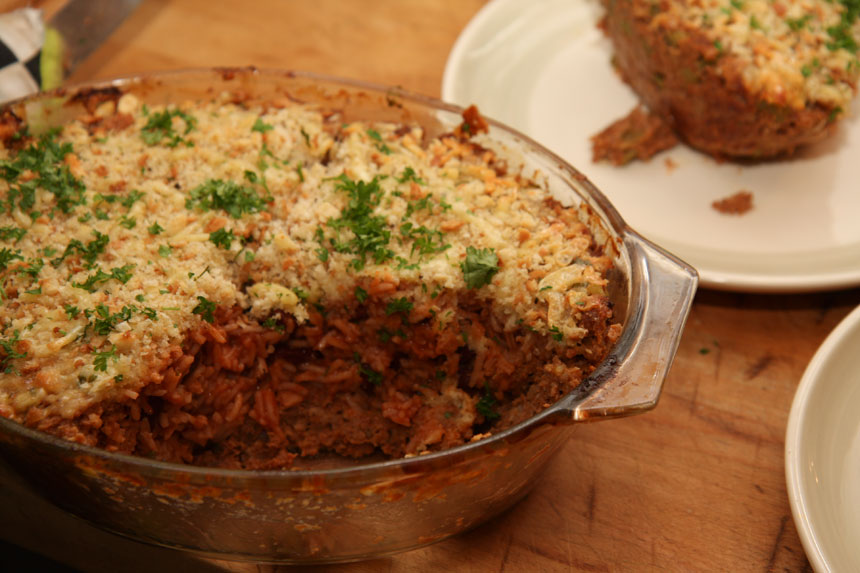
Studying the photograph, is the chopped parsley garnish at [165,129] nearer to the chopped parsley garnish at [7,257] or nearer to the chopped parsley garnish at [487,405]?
the chopped parsley garnish at [7,257]

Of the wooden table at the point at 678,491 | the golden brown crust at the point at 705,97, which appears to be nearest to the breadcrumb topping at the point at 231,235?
the wooden table at the point at 678,491

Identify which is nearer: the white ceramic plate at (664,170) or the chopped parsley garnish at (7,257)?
the chopped parsley garnish at (7,257)

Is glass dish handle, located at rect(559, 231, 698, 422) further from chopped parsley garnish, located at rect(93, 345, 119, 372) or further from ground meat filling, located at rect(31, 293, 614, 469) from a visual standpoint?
chopped parsley garnish, located at rect(93, 345, 119, 372)

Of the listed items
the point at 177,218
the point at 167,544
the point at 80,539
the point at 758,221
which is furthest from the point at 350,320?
the point at 758,221

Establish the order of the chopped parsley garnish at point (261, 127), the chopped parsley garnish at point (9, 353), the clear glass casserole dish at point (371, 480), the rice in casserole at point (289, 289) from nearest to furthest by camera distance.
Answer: the clear glass casserole dish at point (371, 480), the chopped parsley garnish at point (9, 353), the rice in casserole at point (289, 289), the chopped parsley garnish at point (261, 127)

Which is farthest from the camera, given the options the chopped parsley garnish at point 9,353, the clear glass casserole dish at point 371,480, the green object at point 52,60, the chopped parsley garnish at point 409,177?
the green object at point 52,60

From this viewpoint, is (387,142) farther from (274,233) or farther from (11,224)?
(11,224)
